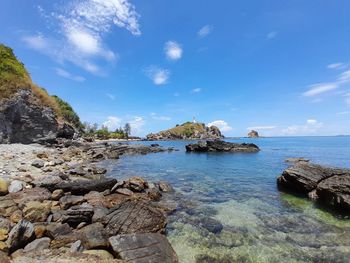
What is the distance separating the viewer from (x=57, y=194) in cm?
1517

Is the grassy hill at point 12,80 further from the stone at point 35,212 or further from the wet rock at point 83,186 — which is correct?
the stone at point 35,212

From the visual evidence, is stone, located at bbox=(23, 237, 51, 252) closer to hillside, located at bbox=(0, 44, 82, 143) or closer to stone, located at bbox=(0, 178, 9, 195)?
stone, located at bbox=(0, 178, 9, 195)

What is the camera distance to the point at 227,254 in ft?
32.1

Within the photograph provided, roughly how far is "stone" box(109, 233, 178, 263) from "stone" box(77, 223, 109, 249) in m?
0.57

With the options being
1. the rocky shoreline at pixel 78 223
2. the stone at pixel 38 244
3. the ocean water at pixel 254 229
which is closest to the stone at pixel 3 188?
the rocky shoreline at pixel 78 223

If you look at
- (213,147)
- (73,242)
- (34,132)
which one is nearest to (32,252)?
(73,242)

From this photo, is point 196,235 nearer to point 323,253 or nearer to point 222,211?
point 222,211

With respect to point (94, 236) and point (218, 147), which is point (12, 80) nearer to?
point (94, 236)

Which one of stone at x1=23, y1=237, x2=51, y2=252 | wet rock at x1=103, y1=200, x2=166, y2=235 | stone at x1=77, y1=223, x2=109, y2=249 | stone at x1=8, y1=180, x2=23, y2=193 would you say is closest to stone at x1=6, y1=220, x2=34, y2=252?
stone at x1=23, y1=237, x2=51, y2=252

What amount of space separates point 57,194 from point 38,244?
6.91 m

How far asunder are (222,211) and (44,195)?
1166cm

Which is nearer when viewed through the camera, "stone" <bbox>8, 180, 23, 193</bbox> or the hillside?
"stone" <bbox>8, 180, 23, 193</bbox>

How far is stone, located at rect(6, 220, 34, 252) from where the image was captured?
8336 mm

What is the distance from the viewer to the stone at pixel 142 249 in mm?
8273
